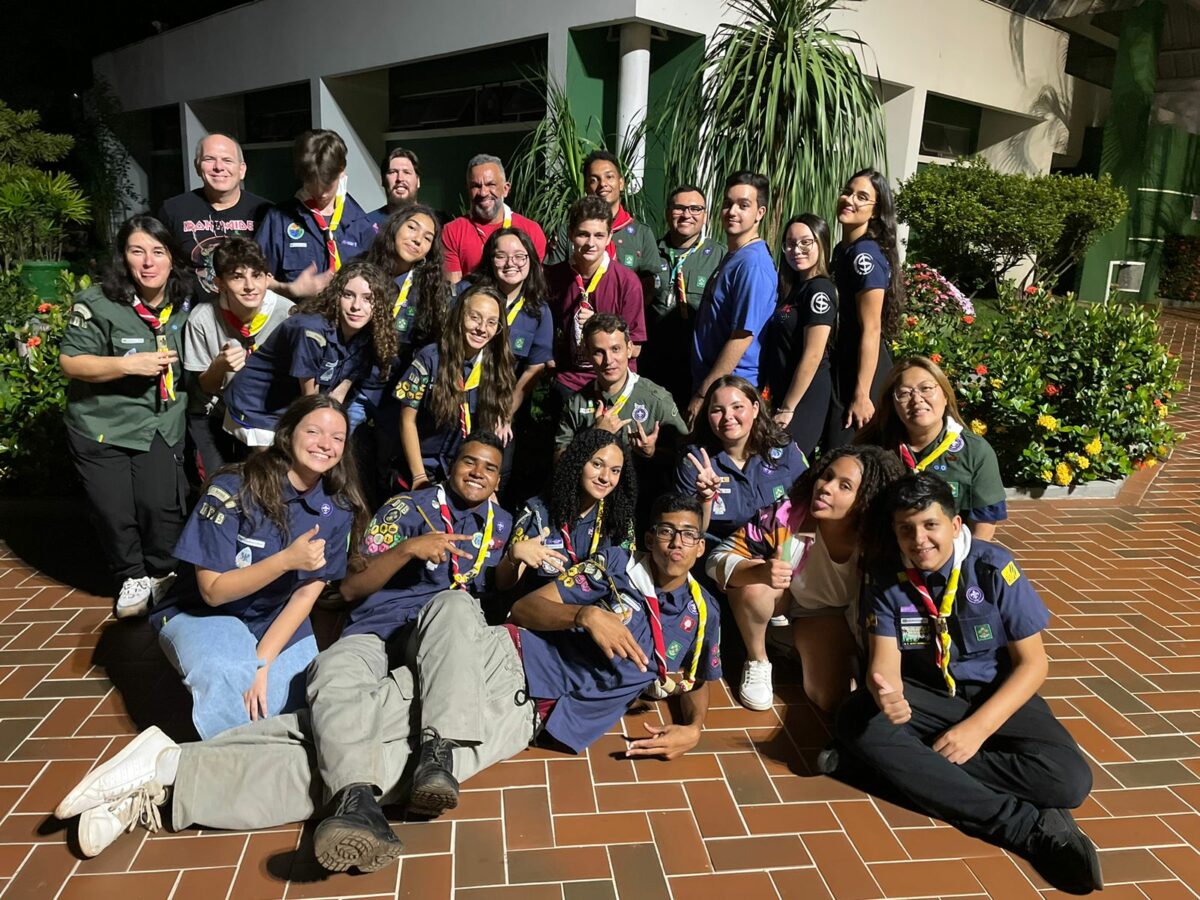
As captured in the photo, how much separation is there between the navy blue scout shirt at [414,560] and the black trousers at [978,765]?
1395 mm

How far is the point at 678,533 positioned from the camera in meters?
2.95

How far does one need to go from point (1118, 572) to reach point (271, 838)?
13.7ft

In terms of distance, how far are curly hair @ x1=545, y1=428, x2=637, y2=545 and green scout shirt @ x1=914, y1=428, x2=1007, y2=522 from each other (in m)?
1.10

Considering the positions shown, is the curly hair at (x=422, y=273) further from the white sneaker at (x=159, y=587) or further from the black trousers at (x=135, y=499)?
the white sneaker at (x=159, y=587)

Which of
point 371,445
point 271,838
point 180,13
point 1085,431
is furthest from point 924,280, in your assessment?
point 180,13

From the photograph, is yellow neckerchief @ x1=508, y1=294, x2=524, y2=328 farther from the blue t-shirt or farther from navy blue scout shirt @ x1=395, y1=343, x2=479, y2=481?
the blue t-shirt

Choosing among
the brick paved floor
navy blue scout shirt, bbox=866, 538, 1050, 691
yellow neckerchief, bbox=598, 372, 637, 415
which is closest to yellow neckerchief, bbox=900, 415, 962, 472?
navy blue scout shirt, bbox=866, 538, 1050, 691

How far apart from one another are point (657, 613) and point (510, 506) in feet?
5.01

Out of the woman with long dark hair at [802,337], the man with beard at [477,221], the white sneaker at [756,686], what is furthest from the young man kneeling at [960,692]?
the man with beard at [477,221]

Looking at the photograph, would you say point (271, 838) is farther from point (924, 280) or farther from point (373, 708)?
point (924, 280)

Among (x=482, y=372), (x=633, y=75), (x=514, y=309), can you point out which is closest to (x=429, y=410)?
(x=482, y=372)

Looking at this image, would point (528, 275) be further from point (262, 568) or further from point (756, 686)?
point (756, 686)

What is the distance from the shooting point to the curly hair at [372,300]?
3479 millimetres

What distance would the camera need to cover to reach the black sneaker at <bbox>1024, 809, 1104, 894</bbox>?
2389 mm
